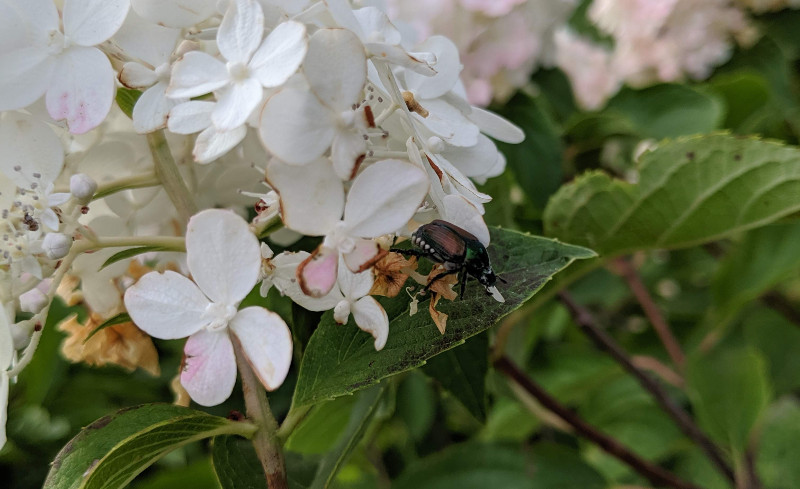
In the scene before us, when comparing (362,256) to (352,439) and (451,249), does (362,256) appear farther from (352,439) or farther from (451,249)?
(352,439)

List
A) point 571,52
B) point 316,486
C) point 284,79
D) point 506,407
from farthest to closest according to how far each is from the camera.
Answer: point 571,52 < point 506,407 < point 316,486 < point 284,79

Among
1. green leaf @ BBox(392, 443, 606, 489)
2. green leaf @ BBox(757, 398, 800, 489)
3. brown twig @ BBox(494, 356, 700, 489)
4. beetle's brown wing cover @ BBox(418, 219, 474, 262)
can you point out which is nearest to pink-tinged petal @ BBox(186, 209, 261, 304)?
beetle's brown wing cover @ BBox(418, 219, 474, 262)

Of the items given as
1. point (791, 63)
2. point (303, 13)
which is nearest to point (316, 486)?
point (303, 13)

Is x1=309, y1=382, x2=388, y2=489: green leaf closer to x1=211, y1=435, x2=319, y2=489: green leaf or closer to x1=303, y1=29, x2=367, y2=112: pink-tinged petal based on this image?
x1=211, y1=435, x2=319, y2=489: green leaf

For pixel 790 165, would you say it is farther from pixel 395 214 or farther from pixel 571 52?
pixel 571 52

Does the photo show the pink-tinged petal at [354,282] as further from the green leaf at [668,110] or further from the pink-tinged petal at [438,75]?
the green leaf at [668,110]

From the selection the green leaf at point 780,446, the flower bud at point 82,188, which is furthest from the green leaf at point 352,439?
the green leaf at point 780,446
